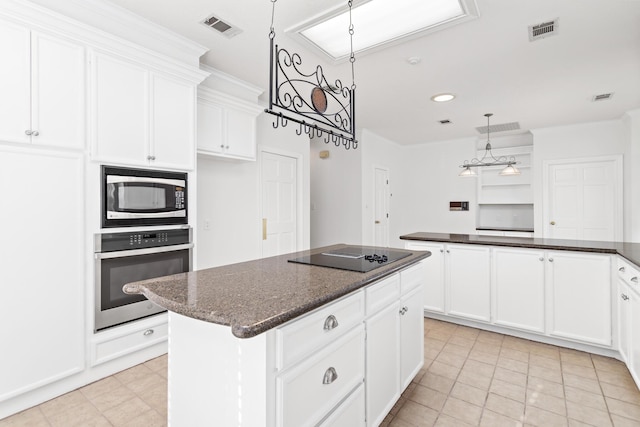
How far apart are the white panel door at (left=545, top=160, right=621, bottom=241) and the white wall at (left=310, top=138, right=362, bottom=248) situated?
331 centimetres

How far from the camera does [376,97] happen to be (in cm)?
398

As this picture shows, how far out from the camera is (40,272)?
2.01m

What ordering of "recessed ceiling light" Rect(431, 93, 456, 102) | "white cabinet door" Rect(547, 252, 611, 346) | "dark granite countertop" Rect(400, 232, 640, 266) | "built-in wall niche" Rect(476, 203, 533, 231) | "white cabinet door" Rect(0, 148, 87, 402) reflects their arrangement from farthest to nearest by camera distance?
"built-in wall niche" Rect(476, 203, 533, 231) < "recessed ceiling light" Rect(431, 93, 456, 102) < "white cabinet door" Rect(547, 252, 611, 346) < "dark granite countertop" Rect(400, 232, 640, 266) < "white cabinet door" Rect(0, 148, 87, 402)

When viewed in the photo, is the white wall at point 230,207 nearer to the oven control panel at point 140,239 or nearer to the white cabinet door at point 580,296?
the oven control panel at point 140,239

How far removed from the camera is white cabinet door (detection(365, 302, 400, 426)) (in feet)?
5.36

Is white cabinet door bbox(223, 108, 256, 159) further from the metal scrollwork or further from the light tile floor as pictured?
the light tile floor

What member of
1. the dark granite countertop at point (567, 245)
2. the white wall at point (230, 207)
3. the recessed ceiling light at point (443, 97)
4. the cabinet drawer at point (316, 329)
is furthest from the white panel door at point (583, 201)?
the cabinet drawer at point (316, 329)

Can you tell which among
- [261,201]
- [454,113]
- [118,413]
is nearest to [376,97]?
[454,113]

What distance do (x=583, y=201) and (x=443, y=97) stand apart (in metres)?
3.31

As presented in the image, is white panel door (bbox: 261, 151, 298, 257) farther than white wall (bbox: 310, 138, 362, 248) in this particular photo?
No

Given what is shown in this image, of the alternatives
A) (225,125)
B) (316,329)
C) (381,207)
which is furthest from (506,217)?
(316,329)

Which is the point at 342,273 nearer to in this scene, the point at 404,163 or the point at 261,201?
the point at 261,201

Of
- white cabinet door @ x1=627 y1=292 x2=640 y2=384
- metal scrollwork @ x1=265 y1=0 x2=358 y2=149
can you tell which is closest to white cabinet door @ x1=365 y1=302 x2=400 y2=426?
metal scrollwork @ x1=265 y1=0 x2=358 y2=149

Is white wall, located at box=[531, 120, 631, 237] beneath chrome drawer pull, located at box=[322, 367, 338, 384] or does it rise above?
above
